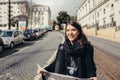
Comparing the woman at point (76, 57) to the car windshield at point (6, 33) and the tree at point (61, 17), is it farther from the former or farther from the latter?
the tree at point (61, 17)

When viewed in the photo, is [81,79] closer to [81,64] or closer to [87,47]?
[81,64]

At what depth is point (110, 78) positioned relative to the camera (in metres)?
10.6

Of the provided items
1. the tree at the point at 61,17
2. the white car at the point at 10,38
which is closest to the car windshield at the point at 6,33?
the white car at the point at 10,38

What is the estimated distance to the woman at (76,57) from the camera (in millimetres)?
4075

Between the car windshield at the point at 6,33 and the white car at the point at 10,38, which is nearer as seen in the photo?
the white car at the point at 10,38

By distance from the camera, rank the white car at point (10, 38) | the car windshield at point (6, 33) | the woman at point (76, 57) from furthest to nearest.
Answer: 1. the car windshield at point (6, 33)
2. the white car at point (10, 38)
3. the woman at point (76, 57)

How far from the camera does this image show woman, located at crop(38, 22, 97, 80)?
13.4 feet

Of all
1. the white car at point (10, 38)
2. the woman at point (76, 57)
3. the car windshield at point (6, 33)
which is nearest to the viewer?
the woman at point (76, 57)

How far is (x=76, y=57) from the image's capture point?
13.5ft

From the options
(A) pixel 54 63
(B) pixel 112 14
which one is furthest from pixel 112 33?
(A) pixel 54 63

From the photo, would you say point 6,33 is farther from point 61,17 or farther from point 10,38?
point 61,17

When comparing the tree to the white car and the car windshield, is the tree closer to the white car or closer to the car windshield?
the white car

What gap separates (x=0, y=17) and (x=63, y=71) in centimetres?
15677

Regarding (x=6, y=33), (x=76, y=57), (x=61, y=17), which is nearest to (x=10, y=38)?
(x=6, y=33)
